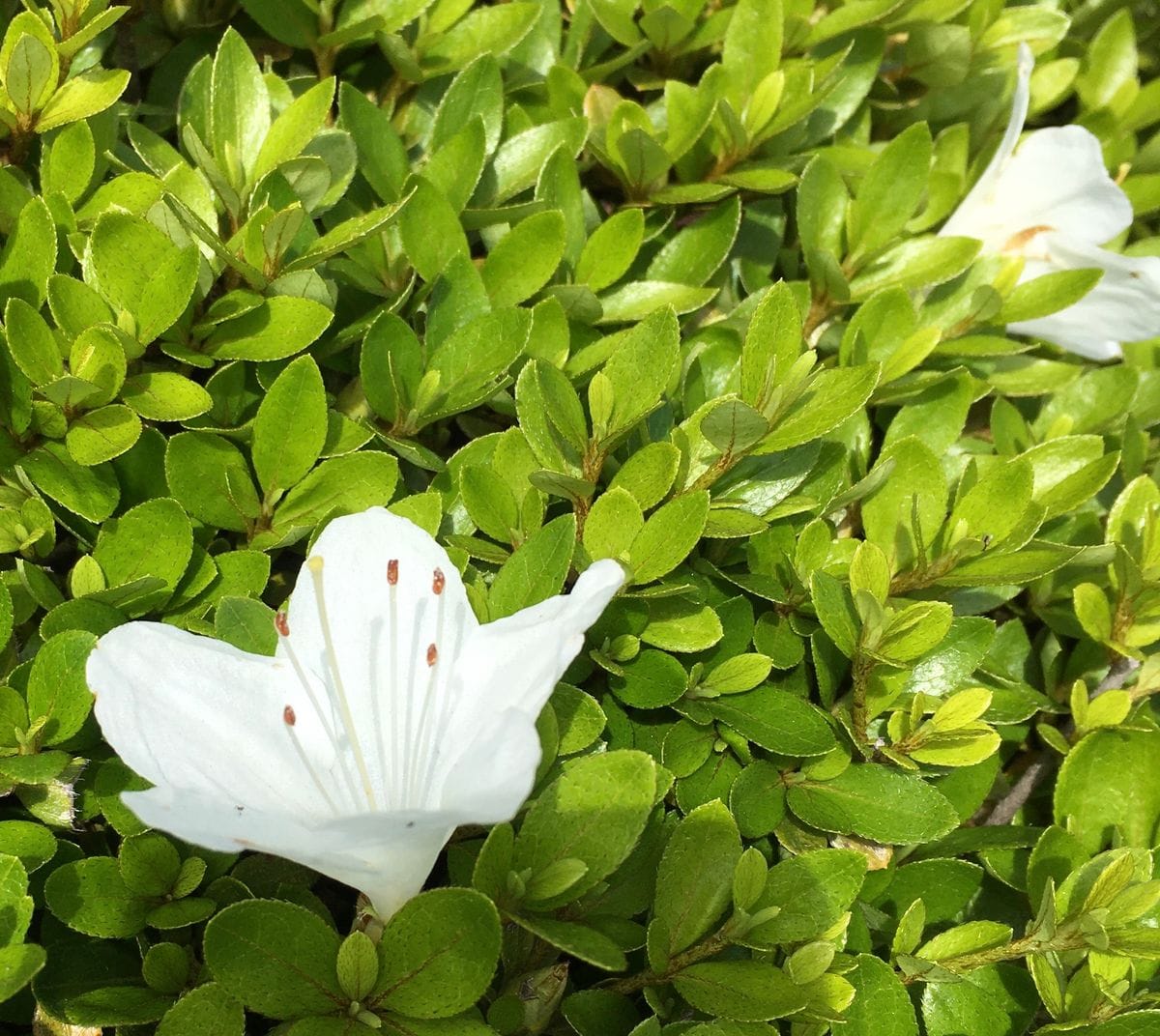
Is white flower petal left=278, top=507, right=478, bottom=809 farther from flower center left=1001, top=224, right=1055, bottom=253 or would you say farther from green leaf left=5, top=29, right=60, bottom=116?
flower center left=1001, top=224, right=1055, bottom=253

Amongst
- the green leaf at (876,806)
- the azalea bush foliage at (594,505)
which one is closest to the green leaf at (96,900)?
the azalea bush foliage at (594,505)

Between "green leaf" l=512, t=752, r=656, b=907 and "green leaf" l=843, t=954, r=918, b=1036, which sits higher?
"green leaf" l=512, t=752, r=656, b=907

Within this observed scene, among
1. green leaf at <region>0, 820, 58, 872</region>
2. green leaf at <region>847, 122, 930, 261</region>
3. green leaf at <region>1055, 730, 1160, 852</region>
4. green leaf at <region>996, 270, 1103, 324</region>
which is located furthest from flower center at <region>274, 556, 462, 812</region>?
green leaf at <region>996, 270, 1103, 324</region>

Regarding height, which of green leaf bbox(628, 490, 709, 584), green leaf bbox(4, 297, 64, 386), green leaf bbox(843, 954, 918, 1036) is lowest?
green leaf bbox(843, 954, 918, 1036)

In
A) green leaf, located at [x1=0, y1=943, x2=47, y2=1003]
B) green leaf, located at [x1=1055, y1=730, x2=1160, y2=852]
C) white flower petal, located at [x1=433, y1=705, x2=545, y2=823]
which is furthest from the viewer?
green leaf, located at [x1=1055, y1=730, x2=1160, y2=852]

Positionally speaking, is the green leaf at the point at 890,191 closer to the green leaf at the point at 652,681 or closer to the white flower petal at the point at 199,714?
the green leaf at the point at 652,681

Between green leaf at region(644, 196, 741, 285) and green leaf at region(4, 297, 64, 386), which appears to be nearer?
green leaf at region(4, 297, 64, 386)
